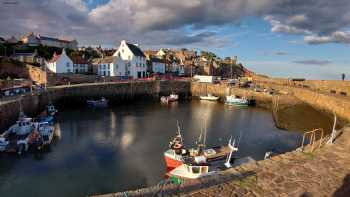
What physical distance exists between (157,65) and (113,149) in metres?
64.8

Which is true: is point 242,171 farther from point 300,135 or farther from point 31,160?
point 300,135

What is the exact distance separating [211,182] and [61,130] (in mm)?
25289

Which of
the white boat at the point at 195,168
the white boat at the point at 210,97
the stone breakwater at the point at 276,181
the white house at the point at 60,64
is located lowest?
the white boat at the point at 195,168

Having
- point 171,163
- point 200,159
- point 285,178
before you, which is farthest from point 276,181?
point 171,163

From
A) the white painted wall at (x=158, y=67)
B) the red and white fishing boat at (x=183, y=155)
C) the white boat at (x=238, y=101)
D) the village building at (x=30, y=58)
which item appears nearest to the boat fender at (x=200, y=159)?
the red and white fishing boat at (x=183, y=155)

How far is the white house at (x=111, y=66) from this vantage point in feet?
219

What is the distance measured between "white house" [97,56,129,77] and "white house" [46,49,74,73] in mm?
8182

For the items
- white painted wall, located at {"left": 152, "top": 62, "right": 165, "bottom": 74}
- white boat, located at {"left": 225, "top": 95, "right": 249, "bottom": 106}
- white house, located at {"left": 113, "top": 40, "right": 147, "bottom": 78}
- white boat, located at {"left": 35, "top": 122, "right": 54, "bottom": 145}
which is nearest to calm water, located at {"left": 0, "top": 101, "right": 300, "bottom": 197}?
white boat, located at {"left": 35, "top": 122, "right": 54, "bottom": 145}

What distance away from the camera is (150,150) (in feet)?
72.5

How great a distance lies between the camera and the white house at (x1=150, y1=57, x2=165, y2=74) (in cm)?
8406

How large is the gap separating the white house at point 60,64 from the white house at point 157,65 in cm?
2793

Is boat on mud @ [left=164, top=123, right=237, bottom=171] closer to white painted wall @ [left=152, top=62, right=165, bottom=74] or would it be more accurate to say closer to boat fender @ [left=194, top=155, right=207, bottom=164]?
boat fender @ [left=194, top=155, right=207, bottom=164]

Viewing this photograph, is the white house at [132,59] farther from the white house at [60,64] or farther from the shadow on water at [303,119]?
the shadow on water at [303,119]

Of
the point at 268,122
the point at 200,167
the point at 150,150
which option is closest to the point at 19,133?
the point at 150,150
